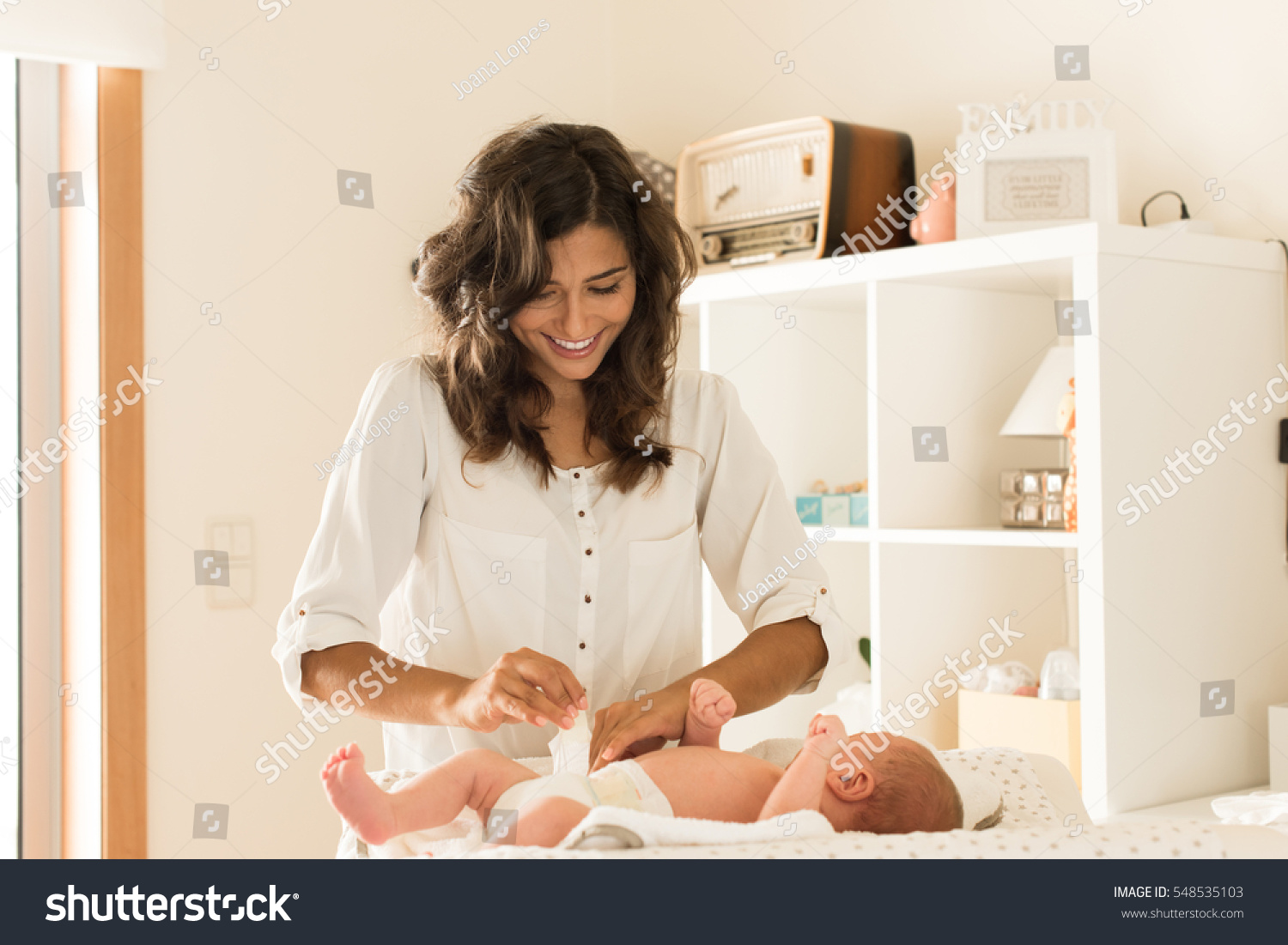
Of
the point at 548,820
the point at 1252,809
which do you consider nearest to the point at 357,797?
the point at 548,820

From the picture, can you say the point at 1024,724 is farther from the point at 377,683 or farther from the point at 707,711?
the point at 377,683

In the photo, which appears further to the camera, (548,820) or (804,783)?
(804,783)

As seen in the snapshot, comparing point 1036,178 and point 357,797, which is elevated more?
point 1036,178

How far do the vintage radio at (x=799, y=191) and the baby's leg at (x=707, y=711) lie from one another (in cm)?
123

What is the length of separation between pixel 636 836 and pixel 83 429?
1734 millimetres

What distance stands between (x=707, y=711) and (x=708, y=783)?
0.26 ft

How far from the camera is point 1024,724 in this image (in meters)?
1.87

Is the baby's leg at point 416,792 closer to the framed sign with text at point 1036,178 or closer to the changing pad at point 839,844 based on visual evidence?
the changing pad at point 839,844

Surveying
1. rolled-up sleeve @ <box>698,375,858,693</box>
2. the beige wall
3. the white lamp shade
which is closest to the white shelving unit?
the white lamp shade

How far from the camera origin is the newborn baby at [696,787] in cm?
102

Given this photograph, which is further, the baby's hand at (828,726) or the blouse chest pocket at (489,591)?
the blouse chest pocket at (489,591)

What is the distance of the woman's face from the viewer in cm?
129

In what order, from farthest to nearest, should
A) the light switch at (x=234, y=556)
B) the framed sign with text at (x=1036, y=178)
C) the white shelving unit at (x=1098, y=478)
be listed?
the light switch at (x=234, y=556)
the framed sign with text at (x=1036, y=178)
the white shelving unit at (x=1098, y=478)

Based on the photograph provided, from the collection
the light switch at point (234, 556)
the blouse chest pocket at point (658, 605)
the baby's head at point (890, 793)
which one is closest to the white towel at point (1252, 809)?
the baby's head at point (890, 793)
